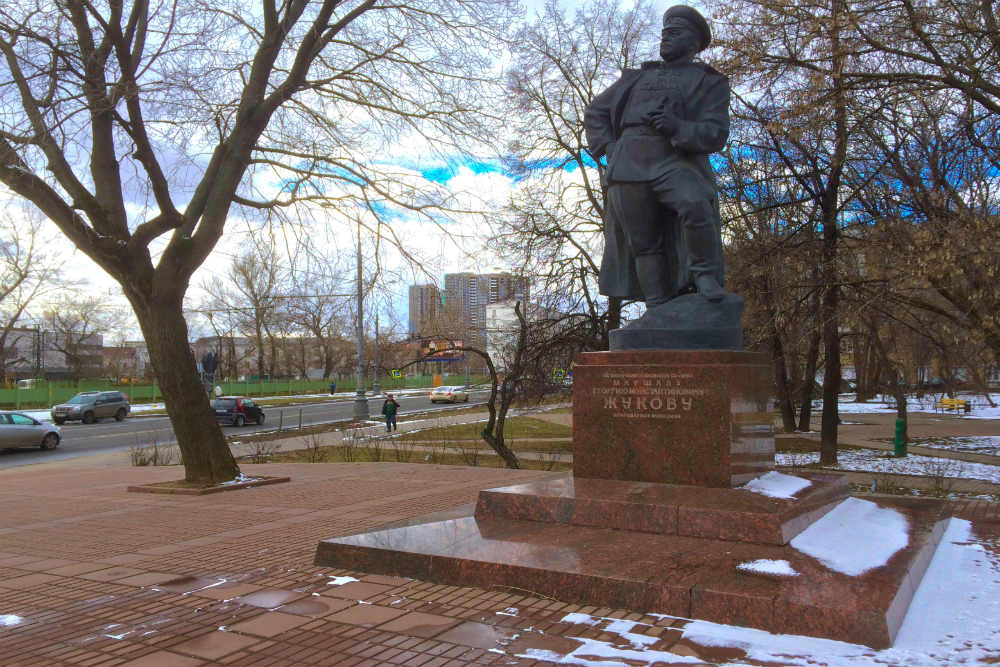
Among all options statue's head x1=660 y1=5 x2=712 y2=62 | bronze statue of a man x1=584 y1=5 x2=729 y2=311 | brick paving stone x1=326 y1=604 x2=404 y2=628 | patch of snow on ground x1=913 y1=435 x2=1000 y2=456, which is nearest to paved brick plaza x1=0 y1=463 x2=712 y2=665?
brick paving stone x1=326 y1=604 x2=404 y2=628

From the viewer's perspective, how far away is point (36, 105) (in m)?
9.55

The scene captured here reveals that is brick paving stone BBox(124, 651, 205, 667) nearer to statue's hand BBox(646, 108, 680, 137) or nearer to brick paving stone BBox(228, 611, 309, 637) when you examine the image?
A: brick paving stone BBox(228, 611, 309, 637)

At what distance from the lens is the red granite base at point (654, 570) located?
3712mm

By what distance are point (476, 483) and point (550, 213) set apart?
11.1m

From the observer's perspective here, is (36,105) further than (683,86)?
Yes

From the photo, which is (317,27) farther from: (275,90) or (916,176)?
(916,176)

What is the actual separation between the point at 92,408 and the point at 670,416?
111 ft

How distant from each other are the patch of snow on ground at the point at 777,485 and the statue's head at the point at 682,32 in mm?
3525

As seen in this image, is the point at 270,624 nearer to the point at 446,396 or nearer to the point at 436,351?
the point at 436,351

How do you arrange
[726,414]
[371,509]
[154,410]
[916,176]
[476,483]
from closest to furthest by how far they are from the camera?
[726,414] → [371,509] → [476,483] → [916,176] → [154,410]

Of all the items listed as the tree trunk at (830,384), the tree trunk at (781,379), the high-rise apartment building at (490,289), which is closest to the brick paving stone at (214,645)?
the tree trunk at (781,379)

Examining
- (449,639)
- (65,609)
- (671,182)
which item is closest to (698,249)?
(671,182)

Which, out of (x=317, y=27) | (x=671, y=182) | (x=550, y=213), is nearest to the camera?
(x=671, y=182)

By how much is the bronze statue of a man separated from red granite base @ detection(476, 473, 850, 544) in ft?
5.54
